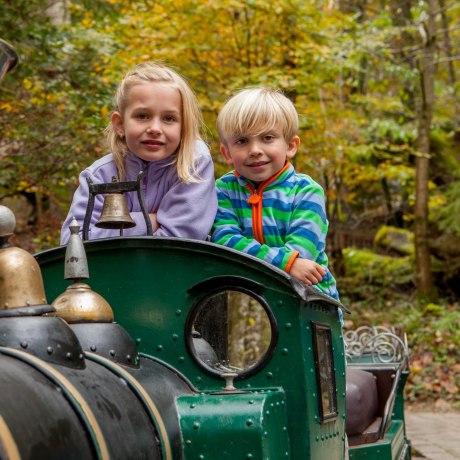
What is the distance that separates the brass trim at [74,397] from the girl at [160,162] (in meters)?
1.47

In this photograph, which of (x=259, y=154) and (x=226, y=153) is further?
(x=226, y=153)

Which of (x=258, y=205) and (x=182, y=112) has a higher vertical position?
(x=182, y=112)

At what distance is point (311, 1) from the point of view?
45.2 feet

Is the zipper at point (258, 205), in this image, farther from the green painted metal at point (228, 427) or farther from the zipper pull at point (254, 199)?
the green painted metal at point (228, 427)

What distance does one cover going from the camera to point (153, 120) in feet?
12.1

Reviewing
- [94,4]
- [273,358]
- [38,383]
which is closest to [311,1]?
[94,4]

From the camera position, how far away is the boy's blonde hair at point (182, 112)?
3.69 meters

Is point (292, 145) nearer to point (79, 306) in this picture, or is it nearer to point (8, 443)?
point (79, 306)

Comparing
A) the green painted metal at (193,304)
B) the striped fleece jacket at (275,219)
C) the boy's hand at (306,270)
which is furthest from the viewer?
the striped fleece jacket at (275,219)

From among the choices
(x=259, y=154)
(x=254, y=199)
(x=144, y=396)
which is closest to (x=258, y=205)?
(x=254, y=199)

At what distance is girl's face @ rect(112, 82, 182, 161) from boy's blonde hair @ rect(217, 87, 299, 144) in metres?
0.26

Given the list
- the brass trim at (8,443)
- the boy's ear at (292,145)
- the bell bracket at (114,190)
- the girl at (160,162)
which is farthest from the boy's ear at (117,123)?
→ the brass trim at (8,443)

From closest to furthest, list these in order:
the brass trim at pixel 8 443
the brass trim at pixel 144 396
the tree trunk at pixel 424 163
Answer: the brass trim at pixel 8 443
the brass trim at pixel 144 396
the tree trunk at pixel 424 163

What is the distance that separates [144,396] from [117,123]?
1595mm
